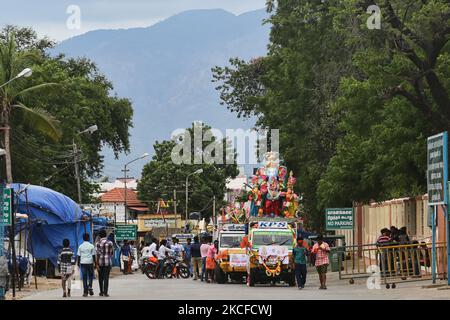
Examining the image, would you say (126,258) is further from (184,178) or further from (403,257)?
(184,178)

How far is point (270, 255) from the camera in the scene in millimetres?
37312

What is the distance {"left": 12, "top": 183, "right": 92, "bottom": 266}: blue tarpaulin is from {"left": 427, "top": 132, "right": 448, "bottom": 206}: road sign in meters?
19.8

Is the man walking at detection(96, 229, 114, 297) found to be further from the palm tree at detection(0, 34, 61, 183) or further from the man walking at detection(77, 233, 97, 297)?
the palm tree at detection(0, 34, 61, 183)

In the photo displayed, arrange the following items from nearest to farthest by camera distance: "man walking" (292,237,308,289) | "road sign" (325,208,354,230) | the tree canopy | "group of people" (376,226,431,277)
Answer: "group of people" (376,226,431,277)
"man walking" (292,237,308,289)
"road sign" (325,208,354,230)
the tree canopy

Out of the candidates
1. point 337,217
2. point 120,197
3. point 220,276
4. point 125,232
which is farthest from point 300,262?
point 120,197

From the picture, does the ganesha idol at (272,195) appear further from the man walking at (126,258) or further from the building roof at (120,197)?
the building roof at (120,197)

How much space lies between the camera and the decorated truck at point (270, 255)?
37.2m

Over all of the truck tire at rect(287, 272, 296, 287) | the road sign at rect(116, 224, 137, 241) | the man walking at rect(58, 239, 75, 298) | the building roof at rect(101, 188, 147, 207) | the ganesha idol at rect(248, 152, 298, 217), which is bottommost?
the truck tire at rect(287, 272, 296, 287)

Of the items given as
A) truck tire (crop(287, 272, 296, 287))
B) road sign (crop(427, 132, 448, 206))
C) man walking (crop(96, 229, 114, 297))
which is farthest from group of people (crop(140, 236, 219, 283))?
road sign (crop(427, 132, 448, 206))

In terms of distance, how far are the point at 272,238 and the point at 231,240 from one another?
5.10 meters

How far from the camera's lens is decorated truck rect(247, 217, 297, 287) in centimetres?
3719

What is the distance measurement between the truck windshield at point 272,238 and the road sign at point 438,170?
8530mm
